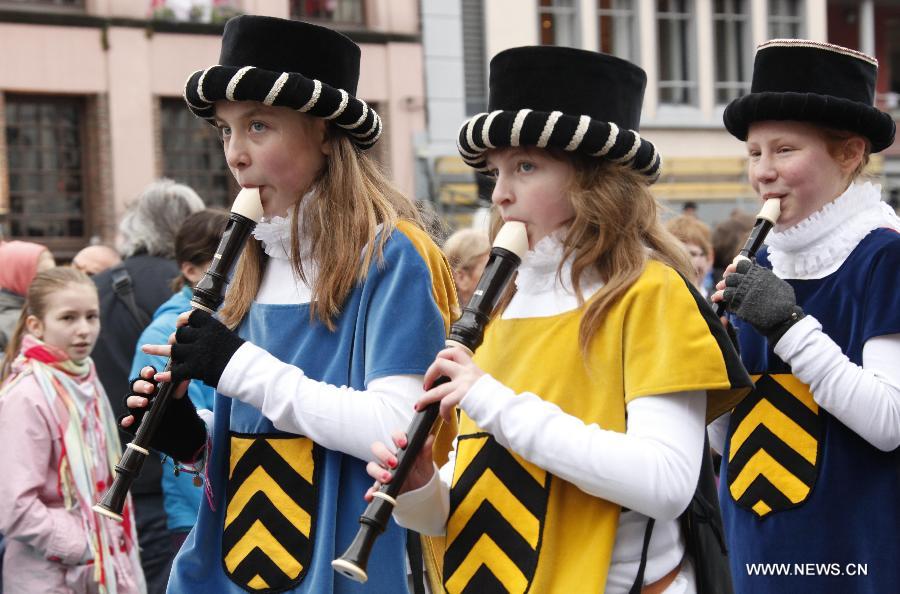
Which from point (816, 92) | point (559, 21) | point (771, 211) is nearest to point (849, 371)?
point (771, 211)

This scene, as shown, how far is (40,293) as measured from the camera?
4918 millimetres

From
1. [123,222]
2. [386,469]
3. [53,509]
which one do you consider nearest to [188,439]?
[386,469]

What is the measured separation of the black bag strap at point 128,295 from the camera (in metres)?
5.60

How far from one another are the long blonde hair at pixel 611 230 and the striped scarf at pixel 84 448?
2.66 metres

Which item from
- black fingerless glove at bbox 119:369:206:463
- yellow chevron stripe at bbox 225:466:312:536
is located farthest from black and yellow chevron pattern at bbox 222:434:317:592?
black fingerless glove at bbox 119:369:206:463

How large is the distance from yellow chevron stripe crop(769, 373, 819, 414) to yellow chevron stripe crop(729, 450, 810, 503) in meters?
0.15

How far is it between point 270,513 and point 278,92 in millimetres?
861

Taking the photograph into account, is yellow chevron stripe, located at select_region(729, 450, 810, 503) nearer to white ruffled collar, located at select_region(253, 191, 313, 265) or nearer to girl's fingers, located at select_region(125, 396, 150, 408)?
white ruffled collar, located at select_region(253, 191, 313, 265)

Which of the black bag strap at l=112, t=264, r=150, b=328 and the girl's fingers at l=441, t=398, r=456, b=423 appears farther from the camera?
the black bag strap at l=112, t=264, r=150, b=328

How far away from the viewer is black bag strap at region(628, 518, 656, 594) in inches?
92.5

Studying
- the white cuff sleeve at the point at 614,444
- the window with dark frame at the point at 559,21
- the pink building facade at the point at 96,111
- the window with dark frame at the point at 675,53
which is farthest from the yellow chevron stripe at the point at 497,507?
the window with dark frame at the point at 675,53

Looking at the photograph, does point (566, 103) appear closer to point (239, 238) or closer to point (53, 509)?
point (239, 238)

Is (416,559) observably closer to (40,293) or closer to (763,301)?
(763,301)

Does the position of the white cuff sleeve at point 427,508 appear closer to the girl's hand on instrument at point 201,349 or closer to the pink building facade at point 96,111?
the girl's hand on instrument at point 201,349
